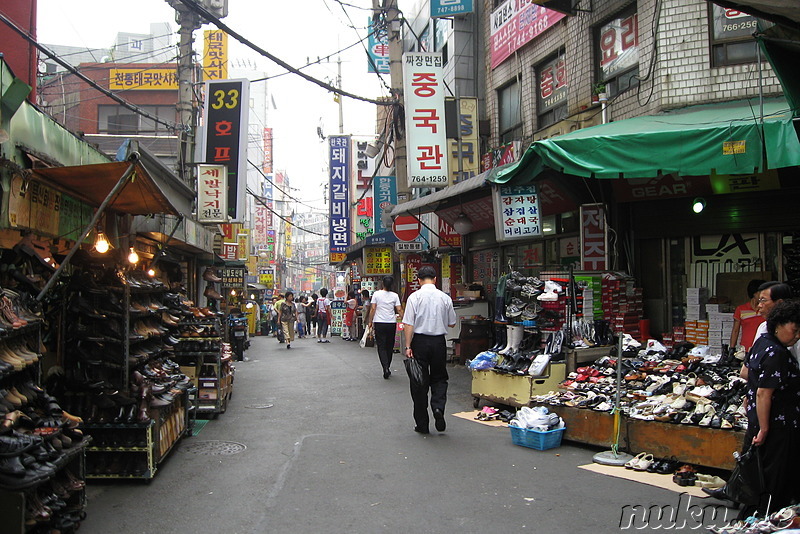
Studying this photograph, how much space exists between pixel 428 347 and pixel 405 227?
923cm

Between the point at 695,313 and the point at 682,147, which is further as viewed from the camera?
the point at 695,313

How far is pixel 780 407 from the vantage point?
4.30 meters

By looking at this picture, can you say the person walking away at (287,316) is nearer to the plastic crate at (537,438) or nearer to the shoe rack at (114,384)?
the shoe rack at (114,384)

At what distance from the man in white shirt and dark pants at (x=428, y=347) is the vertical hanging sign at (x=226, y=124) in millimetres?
8062

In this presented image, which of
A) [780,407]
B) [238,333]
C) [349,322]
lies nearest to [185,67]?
[238,333]

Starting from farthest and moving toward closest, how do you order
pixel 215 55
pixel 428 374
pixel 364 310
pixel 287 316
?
pixel 215 55
pixel 364 310
pixel 287 316
pixel 428 374

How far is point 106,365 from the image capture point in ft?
19.3

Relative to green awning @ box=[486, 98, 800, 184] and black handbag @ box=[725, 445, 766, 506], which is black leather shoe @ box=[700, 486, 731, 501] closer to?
black handbag @ box=[725, 445, 766, 506]

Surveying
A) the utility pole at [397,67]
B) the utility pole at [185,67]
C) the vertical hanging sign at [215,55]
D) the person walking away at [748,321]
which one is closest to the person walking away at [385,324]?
the utility pole at [397,67]

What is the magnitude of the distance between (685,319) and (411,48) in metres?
17.1

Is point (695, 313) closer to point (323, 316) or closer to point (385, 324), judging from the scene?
point (385, 324)

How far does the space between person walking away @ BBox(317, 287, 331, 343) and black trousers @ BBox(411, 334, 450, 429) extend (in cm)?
1661

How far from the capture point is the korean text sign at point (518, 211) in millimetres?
9758

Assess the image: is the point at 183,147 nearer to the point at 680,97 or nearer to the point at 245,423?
the point at 245,423
